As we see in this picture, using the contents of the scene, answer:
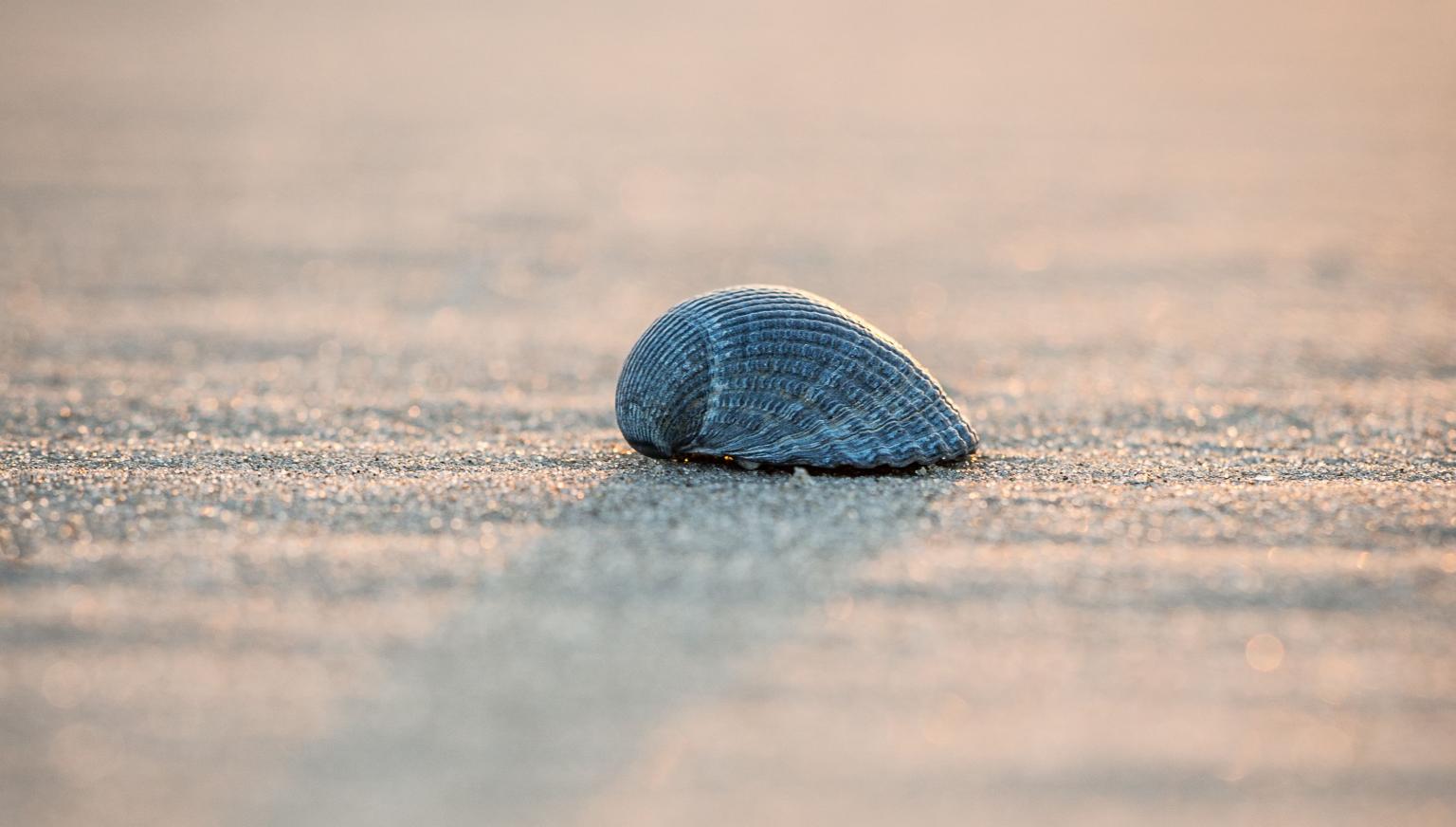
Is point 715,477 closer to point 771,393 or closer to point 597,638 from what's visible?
point 771,393

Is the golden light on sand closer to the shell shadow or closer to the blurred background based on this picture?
the blurred background

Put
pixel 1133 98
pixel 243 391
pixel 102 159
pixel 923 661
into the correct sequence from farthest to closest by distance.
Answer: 1. pixel 1133 98
2. pixel 102 159
3. pixel 243 391
4. pixel 923 661

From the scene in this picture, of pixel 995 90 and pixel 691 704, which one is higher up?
pixel 995 90

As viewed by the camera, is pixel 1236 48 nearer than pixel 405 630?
No

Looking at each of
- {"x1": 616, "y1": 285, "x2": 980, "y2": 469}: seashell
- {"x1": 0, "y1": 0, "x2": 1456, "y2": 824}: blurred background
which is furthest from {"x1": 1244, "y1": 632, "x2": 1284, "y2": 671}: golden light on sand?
{"x1": 616, "y1": 285, "x2": 980, "y2": 469}: seashell

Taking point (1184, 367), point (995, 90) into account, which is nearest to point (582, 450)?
point (1184, 367)

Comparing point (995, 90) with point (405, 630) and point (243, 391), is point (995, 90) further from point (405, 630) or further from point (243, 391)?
→ point (405, 630)

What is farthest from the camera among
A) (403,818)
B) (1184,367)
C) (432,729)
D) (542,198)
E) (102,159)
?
(102,159)
